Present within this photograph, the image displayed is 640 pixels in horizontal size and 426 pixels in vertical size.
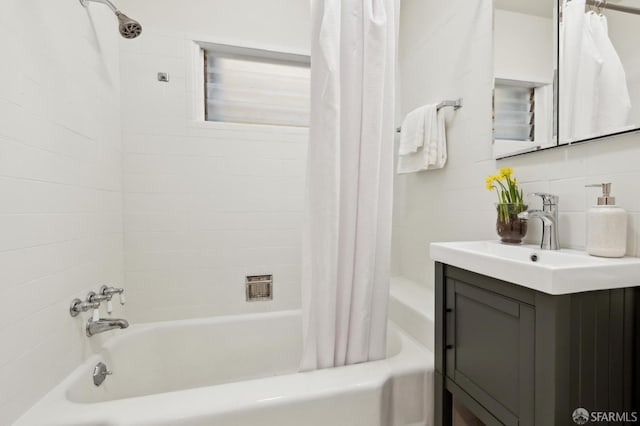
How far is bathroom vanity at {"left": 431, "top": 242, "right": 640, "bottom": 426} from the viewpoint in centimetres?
68

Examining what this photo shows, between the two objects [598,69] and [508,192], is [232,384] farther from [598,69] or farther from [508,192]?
[598,69]

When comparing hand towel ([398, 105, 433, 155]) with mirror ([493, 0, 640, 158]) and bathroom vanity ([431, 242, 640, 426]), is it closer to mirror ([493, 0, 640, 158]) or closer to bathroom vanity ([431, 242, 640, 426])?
mirror ([493, 0, 640, 158])

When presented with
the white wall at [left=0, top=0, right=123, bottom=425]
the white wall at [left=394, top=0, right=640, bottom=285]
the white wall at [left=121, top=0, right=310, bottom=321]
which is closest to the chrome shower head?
the white wall at [left=0, top=0, right=123, bottom=425]

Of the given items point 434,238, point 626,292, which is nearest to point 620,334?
point 626,292

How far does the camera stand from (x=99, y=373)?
4.36 feet

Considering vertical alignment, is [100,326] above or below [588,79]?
below

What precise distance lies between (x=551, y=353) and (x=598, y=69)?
897 mm

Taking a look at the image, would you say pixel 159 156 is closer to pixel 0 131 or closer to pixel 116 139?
pixel 116 139

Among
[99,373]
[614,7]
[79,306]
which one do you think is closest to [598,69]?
[614,7]

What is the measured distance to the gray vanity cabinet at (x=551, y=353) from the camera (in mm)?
679

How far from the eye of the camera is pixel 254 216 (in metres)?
1.94

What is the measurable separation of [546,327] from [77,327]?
165cm

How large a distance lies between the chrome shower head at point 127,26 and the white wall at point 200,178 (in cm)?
36

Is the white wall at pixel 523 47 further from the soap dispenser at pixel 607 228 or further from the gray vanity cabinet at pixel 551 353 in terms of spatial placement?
the gray vanity cabinet at pixel 551 353
